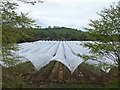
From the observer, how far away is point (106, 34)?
20.9 feet

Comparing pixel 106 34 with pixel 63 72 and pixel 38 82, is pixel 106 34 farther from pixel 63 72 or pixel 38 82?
pixel 63 72

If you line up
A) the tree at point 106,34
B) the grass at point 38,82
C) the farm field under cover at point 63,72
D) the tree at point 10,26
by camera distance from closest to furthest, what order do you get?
the tree at point 10,26, the grass at point 38,82, the tree at point 106,34, the farm field under cover at point 63,72

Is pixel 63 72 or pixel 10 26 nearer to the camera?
pixel 10 26

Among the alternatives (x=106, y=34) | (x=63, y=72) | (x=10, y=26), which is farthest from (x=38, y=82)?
(x=10, y=26)

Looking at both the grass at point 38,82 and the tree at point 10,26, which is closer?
the tree at point 10,26

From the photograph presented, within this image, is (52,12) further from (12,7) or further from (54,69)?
(12,7)

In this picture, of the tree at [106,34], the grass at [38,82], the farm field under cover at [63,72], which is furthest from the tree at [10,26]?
the farm field under cover at [63,72]

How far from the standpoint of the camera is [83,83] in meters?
9.69

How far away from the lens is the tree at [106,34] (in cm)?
627

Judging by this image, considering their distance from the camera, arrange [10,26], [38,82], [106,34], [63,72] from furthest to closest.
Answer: [63,72], [38,82], [106,34], [10,26]

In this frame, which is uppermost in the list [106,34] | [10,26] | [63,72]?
[10,26]

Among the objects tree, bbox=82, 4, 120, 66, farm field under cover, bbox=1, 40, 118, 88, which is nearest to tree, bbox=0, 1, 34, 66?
tree, bbox=82, 4, 120, 66

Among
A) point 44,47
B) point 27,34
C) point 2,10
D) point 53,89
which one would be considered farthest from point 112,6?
point 44,47

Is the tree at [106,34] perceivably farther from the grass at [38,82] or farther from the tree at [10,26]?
the tree at [10,26]
